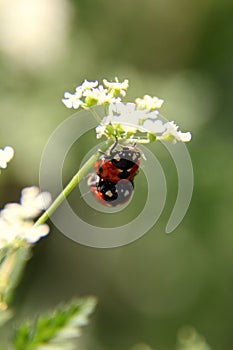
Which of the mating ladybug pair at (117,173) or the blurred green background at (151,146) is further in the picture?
the blurred green background at (151,146)

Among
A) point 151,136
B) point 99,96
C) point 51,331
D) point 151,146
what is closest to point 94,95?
point 99,96

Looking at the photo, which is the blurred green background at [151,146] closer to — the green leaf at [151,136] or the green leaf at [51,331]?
the green leaf at [51,331]

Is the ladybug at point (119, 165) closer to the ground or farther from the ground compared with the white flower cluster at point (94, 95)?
farther from the ground

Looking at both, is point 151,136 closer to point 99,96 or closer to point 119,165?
point 99,96

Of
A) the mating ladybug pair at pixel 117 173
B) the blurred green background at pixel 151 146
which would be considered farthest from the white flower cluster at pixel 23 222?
the blurred green background at pixel 151 146

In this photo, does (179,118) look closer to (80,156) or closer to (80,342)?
(80,156)

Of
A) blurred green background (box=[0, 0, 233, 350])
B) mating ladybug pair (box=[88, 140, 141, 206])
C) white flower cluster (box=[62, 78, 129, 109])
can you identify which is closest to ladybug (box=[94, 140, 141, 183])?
mating ladybug pair (box=[88, 140, 141, 206])
